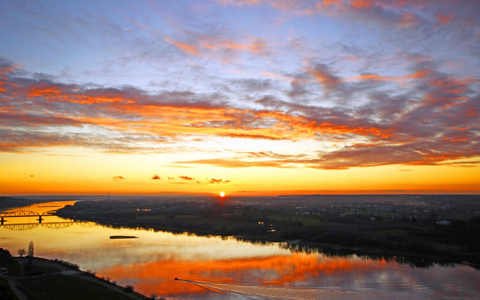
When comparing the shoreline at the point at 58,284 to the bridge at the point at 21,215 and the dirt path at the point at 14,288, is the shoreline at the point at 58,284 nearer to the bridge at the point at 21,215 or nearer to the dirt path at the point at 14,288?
the dirt path at the point at 14,288

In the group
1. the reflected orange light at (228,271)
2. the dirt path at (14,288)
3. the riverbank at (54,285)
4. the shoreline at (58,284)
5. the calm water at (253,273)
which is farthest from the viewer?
the reflected orange light at (228,271)

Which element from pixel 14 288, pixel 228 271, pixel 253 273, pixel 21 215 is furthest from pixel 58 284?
pixel 21 215

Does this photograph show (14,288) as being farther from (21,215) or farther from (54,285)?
(21,215)

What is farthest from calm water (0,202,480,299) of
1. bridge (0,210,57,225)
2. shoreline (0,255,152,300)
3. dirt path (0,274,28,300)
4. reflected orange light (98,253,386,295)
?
bridge (0,210,57,225)

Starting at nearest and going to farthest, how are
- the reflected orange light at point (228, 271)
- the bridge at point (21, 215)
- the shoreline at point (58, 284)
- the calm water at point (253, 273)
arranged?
the shoreline at point (58, 284) < the calm water at point (253, 273) < the reflected orange light at point (228, 271) < the bridge at point (21, 215)

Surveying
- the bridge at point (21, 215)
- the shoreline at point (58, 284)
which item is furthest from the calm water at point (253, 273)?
the bridge at point (21, 215)

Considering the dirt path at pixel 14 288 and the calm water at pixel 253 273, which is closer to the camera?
the dirt path at pixel 14 288

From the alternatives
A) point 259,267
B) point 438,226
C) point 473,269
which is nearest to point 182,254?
point 259,267
